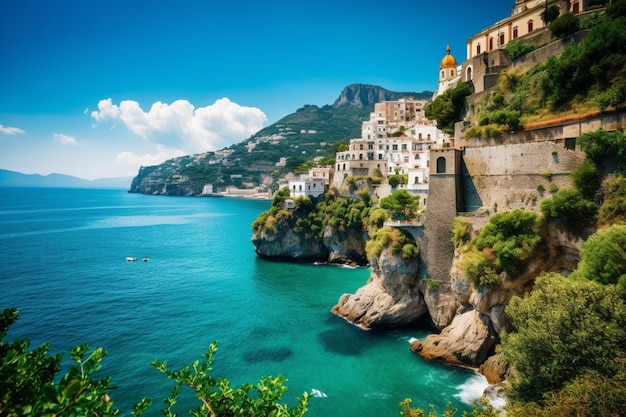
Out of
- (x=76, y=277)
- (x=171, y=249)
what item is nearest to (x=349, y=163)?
(x=171, y=249)

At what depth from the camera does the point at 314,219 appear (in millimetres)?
46781

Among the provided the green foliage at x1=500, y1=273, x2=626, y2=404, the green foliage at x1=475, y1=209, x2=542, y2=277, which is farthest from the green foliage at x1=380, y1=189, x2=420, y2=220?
the green foliage at x1=500, y1=273, x2=626, y2=404

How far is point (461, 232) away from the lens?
2328 centimetres

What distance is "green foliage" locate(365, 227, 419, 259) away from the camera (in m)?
25.6

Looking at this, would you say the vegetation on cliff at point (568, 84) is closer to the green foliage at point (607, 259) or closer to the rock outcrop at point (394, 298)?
the green foliage at point (607, 259)

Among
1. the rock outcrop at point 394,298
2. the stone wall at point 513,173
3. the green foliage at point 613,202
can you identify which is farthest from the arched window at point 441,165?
the green foliage at point 613,202

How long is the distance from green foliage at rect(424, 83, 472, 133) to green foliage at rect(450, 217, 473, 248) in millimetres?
13715

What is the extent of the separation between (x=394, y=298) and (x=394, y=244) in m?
3.92

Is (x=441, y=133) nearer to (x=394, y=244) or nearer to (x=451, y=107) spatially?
(x=451, y=107)

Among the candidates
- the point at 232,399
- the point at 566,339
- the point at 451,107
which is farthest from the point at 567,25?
the point at 232,399

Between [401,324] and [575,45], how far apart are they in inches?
839

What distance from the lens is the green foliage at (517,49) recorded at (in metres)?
29.5

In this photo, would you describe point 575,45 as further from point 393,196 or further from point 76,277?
point 76,277

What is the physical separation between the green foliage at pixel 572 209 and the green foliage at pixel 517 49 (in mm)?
15588
